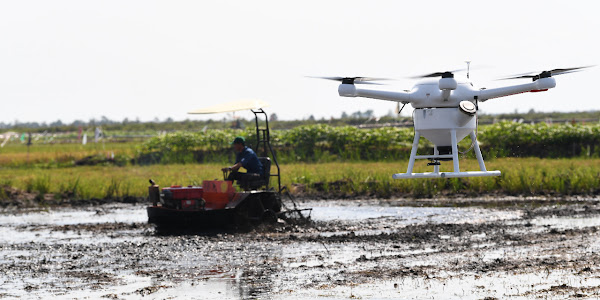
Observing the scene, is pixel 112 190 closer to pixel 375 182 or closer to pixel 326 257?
pixel 375 182

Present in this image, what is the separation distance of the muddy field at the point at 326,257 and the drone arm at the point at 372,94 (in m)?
3.98

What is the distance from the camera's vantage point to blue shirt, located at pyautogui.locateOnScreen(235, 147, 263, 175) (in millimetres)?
17109

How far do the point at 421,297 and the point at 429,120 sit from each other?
12.6ft

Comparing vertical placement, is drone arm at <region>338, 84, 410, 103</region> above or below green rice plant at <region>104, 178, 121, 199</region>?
above

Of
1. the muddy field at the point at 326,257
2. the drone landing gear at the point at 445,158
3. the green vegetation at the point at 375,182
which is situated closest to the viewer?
the drone landing gear at the point at 445,158

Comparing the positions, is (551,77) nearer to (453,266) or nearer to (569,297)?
(569,297)

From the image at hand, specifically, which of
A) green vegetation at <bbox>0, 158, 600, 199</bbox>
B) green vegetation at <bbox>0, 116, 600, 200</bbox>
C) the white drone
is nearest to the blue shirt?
green vegetation at <bbox>0, 116, 600, 200</bbox>

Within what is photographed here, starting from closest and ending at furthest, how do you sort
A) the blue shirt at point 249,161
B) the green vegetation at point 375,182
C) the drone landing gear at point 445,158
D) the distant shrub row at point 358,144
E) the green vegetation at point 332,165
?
1. the drone landing gear at point 445,158
2. the blue shirt at point 249,161
3. the green vegetation at point 375,182
4. the green vegetation at point 332,165
5. the distant shrub row at point 358,144

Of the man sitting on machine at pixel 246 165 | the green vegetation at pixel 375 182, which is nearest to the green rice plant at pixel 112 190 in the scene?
the green vegetation at pixel 375 182

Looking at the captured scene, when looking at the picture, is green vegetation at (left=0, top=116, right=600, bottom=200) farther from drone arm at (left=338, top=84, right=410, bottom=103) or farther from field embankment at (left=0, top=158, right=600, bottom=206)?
drone arm at (left=338, top=84, right=410, bottom=103)

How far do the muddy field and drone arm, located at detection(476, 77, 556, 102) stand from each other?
3949 mm

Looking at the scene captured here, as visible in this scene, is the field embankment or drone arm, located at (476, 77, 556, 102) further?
the field embankment

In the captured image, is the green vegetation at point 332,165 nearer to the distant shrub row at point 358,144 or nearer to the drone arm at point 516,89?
the distant shrub row at point 358,144

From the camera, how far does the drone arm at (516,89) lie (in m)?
7.30
